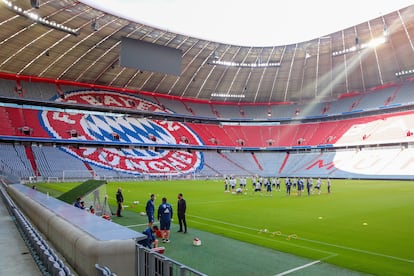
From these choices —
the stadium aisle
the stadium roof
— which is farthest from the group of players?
the stadium aisle

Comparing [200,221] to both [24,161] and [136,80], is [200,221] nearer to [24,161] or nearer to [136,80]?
[24,161]

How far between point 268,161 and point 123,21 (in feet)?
130

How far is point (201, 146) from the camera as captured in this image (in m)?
64.2

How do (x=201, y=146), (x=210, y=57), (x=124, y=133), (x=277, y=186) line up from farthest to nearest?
(x=201, y=146)
(x=124, y=133)
(x=210, y=57)
(x=277, y=186)

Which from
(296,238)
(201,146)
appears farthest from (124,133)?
(296,238)

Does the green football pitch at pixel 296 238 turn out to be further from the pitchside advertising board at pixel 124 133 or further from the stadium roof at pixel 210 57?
the pitchside advertising board at pixel 124 133

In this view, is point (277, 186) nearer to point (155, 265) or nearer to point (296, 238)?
point (296, 238)

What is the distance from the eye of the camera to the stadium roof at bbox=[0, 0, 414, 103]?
127 feet

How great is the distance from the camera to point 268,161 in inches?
2623

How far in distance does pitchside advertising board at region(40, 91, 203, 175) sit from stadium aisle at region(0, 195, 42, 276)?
3914cm

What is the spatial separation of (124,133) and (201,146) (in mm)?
14866

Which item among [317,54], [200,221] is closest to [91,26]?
[200,221]

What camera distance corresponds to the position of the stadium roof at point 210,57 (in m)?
38.8

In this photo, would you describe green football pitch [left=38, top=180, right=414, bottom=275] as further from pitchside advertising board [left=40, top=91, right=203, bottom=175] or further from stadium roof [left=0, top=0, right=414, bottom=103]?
pitchside advertising board [left=40, top=91, right=203, bottom=175]
